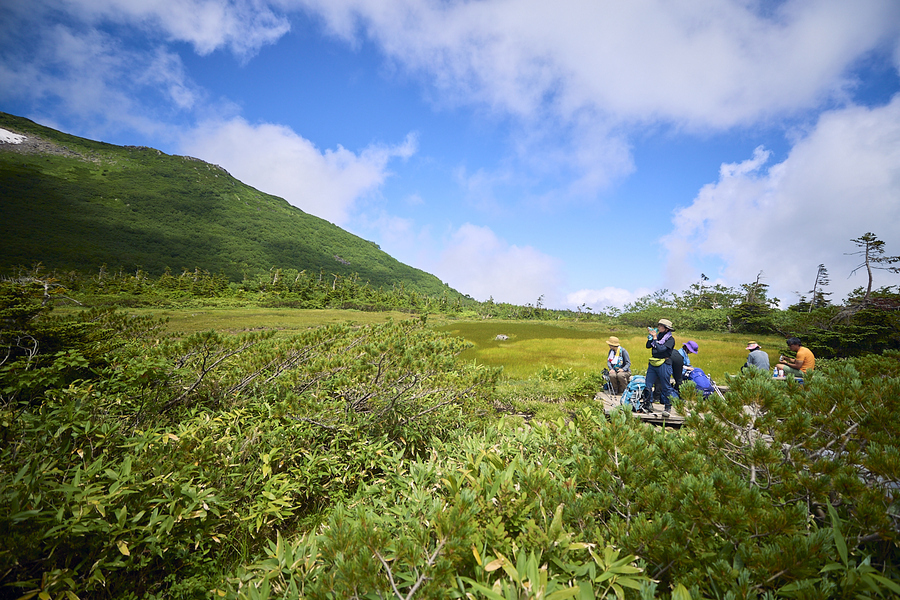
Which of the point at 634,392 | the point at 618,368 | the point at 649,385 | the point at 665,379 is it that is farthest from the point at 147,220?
the point at 665,379

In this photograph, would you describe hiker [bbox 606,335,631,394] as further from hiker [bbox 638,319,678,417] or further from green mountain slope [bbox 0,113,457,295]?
green mountain slope [bbox 0,113,457,295]

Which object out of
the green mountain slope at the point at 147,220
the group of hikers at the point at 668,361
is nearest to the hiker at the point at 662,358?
the group of hikers at the point at 668,361

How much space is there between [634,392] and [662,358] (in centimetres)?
157

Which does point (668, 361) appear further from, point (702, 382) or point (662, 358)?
point (702, 382)

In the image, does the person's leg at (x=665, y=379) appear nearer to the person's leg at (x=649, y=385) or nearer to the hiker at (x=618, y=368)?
the person's leg at (x=649, y=385)

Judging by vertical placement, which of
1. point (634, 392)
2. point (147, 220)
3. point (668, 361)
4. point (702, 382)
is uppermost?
point (147, 220)

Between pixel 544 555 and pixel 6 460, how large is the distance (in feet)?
12.3

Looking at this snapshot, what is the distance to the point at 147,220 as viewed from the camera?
399ft

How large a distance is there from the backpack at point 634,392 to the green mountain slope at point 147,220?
91877 millimetres

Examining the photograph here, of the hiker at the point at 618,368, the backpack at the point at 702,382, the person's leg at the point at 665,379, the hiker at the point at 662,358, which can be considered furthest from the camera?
the hiker at the point at 618,368

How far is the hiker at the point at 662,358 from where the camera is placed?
658 cm

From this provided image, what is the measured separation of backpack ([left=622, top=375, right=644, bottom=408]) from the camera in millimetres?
7682

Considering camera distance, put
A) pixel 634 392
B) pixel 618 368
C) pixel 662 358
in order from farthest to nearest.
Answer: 1. pixel 618 368
2. pixel 634 392
3. pixel 662 358

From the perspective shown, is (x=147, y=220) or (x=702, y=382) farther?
(x=147, y=220)
